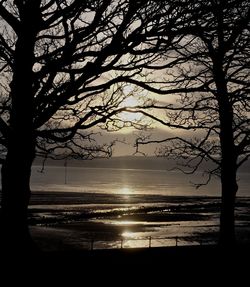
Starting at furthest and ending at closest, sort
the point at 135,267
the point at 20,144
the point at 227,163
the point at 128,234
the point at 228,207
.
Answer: the point at 128,234, the point at 228,207, the point at 227,163, the point at 135,267, the point at 20,144

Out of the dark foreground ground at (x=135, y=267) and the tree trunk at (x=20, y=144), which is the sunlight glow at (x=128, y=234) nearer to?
the dark foreground ground at (x=135, y=267)

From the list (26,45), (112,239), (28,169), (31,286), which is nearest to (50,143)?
(28,169)

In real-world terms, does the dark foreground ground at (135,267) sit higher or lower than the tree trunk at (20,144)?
lower

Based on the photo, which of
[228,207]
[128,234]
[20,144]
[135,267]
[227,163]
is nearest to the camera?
[20,144]

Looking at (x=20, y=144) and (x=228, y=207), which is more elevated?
Result: (x=20, y=144)

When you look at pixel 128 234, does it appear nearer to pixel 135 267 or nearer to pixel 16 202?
pixel 135 267

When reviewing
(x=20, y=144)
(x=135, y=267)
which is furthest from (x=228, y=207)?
(x=20, y=144)

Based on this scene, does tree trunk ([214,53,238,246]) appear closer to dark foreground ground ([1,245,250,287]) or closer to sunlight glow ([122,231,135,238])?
dark foreground ground ([1,245,250,287])

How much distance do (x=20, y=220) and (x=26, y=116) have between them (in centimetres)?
244

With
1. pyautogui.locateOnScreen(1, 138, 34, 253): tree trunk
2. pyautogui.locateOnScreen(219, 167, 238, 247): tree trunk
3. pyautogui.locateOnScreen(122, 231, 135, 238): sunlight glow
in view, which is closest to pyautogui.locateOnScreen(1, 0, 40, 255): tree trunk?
pyautogui.locateOnScreen(1, 138, 34, 253): tree trunk

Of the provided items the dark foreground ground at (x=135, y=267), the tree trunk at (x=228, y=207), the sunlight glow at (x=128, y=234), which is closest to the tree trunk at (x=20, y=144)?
the dark foreground ground at (x=135, y=267)

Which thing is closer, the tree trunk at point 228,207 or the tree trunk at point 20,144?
the tree trunk at point 20,144

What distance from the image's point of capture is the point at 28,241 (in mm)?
10883

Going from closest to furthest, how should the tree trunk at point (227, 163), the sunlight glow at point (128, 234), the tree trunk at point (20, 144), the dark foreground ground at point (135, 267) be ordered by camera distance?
the dark foreground ground at point (135, 267) < the tree trunk at point (20, 144) < the tree trunk at point (227, 163) < the sunlight glow at point (128, 234)
